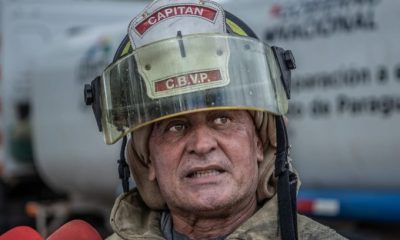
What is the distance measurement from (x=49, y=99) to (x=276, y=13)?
281 centimetres

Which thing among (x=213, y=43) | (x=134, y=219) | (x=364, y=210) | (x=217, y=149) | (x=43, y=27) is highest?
(x=43, y=27)

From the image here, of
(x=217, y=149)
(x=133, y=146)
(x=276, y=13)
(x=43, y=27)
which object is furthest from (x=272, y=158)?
(x=43, y=27)

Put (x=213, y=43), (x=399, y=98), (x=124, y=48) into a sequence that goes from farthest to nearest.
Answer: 1. (x=399, y=98)
2. (x=124, y=48)
3. (x=213, y=43)

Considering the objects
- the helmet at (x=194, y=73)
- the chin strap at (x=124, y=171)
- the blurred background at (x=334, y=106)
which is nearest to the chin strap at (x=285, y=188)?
the helmet at (x=194, y=73)

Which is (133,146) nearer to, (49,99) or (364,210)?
(364,210)

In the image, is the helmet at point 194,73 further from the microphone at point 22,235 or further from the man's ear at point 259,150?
the microphone at point 22,235

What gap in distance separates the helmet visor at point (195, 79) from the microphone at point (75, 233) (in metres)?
0.38

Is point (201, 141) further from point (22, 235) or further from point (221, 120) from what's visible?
point (22, 235)

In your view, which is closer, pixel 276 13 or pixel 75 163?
pixel 276 13

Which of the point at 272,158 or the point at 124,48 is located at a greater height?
the point at 124,48

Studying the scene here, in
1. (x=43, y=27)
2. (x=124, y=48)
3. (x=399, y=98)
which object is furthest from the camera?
(x=43, y=27)

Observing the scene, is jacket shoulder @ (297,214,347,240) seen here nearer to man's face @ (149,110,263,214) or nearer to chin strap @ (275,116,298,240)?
chin strap @ (275,116,298,240)

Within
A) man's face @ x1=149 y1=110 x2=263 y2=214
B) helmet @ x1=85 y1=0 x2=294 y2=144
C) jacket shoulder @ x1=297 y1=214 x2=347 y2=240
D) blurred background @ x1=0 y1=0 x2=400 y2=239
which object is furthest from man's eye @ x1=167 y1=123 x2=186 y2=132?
blurred background @ x1=0 y1=0 x2=400 y2=239

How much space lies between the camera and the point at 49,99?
667cm
